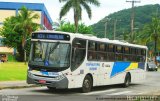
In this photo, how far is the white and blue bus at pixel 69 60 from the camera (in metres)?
20.0

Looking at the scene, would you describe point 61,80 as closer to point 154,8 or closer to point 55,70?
point 55,70

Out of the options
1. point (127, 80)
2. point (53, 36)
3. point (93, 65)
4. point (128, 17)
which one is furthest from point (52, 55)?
point (128, 17)

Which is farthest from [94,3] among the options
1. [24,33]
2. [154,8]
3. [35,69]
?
[154,8]

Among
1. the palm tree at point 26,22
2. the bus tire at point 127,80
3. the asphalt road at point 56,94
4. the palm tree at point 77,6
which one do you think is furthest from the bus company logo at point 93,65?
the palm tree at point 26,22

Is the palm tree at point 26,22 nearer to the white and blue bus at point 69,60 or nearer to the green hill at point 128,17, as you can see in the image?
the green hill at point 128,17

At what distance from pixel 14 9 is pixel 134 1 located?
98.3 feet

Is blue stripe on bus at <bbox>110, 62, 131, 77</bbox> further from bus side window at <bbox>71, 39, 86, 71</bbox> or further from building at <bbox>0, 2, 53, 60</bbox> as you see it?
building at <bbox>0, 2, 53, 60</bbox>

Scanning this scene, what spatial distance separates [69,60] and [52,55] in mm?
796

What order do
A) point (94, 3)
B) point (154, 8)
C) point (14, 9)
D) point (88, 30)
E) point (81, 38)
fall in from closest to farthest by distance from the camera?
point (81, 38)
point (94, 3)
point (14, 9)
point (88, 30)
point (154, 8)

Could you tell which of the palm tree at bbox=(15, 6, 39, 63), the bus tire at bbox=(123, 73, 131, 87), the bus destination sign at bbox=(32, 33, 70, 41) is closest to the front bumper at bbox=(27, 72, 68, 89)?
the bus destination sign at bbox=(32, 33, 70, 41)

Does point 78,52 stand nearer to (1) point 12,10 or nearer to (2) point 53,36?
(2) point 53,36

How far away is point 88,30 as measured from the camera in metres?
111

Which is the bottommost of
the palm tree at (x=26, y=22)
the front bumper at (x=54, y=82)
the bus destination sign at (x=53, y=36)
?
the front bumper at (x=54, y=82)

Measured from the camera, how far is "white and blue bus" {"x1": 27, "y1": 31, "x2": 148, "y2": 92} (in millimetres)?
20000
